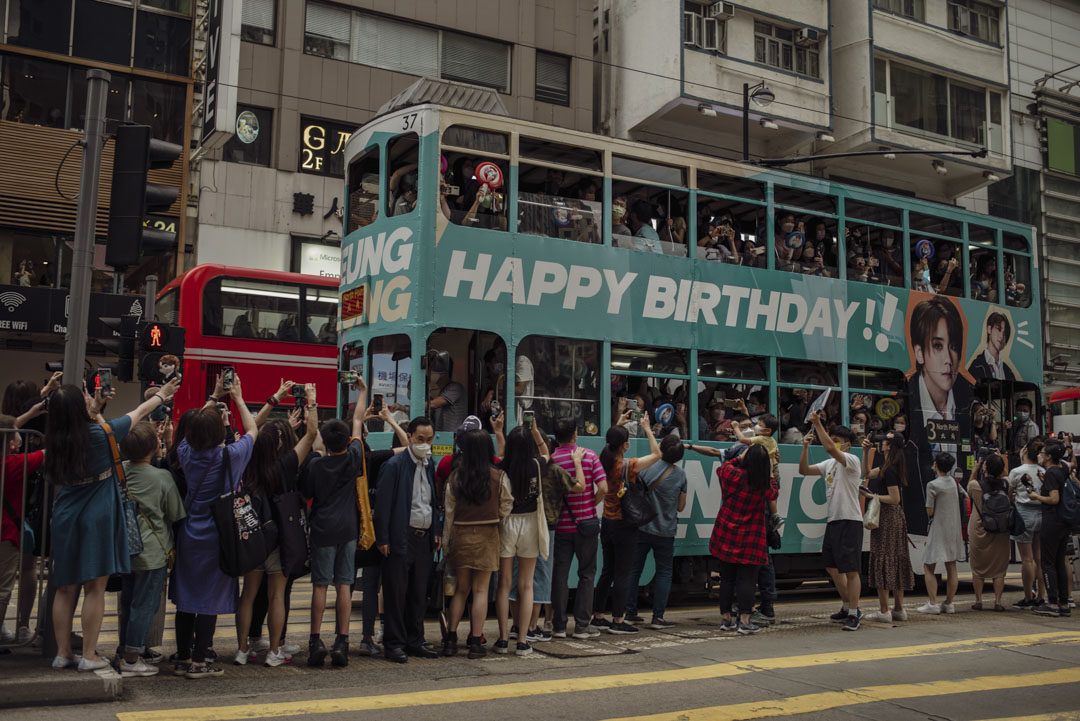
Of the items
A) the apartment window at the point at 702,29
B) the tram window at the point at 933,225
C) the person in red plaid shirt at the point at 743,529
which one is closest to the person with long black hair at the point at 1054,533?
the tram window at the point at 933,225

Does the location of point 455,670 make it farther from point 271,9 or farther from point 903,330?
point 271,9

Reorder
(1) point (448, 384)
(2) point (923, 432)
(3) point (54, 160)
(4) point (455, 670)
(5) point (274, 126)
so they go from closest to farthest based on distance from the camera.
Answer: (4) point (455, 670)
(1) point (448, 384)
(2) point (923, 432)
(3) point (54, 160)
(5) point (274, 126)

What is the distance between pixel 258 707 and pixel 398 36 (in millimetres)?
20746

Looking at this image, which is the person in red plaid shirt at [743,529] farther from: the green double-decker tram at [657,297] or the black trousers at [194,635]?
the black trousers at [194,635]

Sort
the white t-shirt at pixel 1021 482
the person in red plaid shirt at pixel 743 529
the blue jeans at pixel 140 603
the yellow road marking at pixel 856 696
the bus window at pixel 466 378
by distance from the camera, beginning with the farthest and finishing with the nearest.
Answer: the white t-shirt at pixel 1021 482, the bus window at pixel 466 378, the person in red plaid shirt at pixel 743 529, the blue jeans at pixel 140 603, the yellow road marking at pixel 856 696

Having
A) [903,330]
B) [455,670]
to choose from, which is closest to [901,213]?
[903,330]

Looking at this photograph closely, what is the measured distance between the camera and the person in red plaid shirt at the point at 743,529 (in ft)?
28.5

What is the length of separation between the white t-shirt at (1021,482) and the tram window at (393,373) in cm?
652

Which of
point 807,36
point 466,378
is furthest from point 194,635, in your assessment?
point 807,36

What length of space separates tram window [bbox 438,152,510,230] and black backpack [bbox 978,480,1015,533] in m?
5.79

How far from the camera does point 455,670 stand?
7035mm

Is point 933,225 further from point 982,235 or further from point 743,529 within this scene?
point 743,529

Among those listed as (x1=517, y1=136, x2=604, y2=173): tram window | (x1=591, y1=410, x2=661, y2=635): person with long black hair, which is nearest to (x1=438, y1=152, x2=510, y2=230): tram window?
(x1=517, y1=136, x2=604, y2=173): tram window

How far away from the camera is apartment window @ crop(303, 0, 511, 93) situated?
23.3 m
